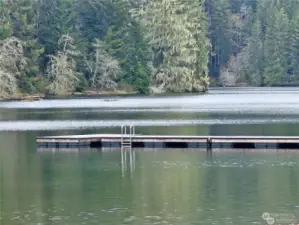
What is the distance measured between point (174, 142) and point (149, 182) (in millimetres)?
11898

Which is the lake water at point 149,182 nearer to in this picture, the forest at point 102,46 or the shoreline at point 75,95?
the shoreline at point 75,95

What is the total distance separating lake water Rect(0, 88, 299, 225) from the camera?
84.8 feet

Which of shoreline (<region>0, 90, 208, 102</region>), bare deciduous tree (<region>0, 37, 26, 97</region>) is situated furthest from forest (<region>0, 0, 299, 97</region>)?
shoreline (<region>0, 90, 208, 102</region>)

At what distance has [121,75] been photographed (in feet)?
350

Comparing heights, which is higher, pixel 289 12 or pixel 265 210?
pixel 289 12

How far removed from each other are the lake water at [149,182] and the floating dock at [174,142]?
4.20 feet

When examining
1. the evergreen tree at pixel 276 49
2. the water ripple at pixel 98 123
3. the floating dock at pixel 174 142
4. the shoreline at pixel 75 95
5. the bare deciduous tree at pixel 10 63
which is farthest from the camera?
the evergreen tree at pixel 276 49

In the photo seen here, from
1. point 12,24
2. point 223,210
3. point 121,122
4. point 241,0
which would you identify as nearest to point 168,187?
point 223,210

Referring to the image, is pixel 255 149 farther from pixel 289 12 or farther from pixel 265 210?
pixel 289 12

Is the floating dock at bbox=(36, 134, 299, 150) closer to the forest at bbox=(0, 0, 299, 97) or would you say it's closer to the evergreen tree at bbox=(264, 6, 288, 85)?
the forest at bbox=(0, 0, 299, 97)

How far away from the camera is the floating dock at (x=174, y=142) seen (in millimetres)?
42694

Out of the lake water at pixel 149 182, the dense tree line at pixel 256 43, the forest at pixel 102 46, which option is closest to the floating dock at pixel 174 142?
the lake water at pixel 149 182

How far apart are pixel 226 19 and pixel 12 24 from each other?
66.0 m

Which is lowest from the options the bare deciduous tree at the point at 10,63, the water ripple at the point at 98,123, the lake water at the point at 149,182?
the lake water at the point at 149,182
